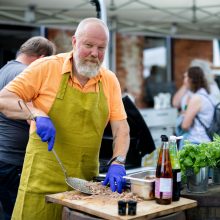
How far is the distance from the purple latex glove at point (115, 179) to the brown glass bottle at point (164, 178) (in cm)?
25

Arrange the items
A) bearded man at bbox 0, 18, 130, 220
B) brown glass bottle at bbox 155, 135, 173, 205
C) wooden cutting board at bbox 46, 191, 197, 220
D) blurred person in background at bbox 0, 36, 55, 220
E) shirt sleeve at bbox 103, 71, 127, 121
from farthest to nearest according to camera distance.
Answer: blurred person in background at bbox 0, 36, 55, 220 → shirt sleeve at bbox 103, 71, 127, 121 → bearded man at bbox 0, 18, 130, 220 → brown glass bottle at bbox 155, 135, 173, 205 → wooden cutting board at bbox 46, 191, 197, 220

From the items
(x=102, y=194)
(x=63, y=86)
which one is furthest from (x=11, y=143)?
(x=102, y=194)

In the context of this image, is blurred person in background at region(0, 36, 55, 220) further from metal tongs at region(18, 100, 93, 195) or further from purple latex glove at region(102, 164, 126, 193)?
purple latex glove at region(102, 164, 126, 193)

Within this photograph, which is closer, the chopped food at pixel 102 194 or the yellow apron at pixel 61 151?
the chopped food at pixel 102 194

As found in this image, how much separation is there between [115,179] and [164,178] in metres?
0.32

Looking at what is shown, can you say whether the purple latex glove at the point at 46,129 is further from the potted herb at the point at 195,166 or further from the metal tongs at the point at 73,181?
the potted herb at the point at 195,166

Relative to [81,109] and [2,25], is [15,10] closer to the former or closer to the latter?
[2,25]

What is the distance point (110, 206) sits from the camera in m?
1.82

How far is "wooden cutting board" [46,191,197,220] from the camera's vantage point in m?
1.72

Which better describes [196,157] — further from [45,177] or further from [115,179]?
[45,177]

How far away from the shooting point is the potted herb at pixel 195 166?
2.14 meters

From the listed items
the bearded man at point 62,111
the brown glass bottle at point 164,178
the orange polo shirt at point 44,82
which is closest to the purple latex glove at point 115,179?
the bearded man at point 62,111

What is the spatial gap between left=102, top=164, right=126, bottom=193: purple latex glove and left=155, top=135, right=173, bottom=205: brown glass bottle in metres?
0.25

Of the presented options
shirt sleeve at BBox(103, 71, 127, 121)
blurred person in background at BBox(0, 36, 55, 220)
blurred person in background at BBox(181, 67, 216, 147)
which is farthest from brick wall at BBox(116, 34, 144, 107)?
shirt sleeve at BBox(103, 71, 127, 121)
